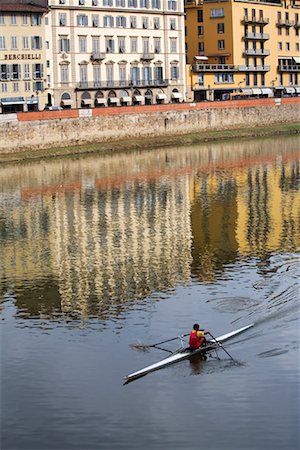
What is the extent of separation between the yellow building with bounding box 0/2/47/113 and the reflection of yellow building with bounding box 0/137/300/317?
17809mm

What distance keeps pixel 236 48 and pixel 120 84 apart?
20.5 metres

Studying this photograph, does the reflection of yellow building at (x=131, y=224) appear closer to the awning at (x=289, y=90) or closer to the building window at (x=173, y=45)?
the building window at (x=173, y=45)

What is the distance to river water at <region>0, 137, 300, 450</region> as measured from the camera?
72.4ft

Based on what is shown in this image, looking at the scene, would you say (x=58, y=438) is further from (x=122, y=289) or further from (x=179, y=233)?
(x=179, y=233)

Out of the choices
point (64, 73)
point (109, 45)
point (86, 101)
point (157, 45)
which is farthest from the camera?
point (157, 45)

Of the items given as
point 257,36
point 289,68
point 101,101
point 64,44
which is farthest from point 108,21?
point 289,68

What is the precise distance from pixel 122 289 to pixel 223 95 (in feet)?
289

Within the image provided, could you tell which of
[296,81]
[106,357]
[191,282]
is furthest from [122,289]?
[296,81]

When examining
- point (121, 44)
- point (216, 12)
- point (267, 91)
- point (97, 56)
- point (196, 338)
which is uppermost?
point (216, 12)

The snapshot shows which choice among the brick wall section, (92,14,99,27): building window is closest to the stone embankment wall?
the brick wall section

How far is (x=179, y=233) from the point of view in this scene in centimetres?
4456

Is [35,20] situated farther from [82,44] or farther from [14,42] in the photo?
[82,44]

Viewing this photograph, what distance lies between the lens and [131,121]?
305ft

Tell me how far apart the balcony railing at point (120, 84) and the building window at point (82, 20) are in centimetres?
601
